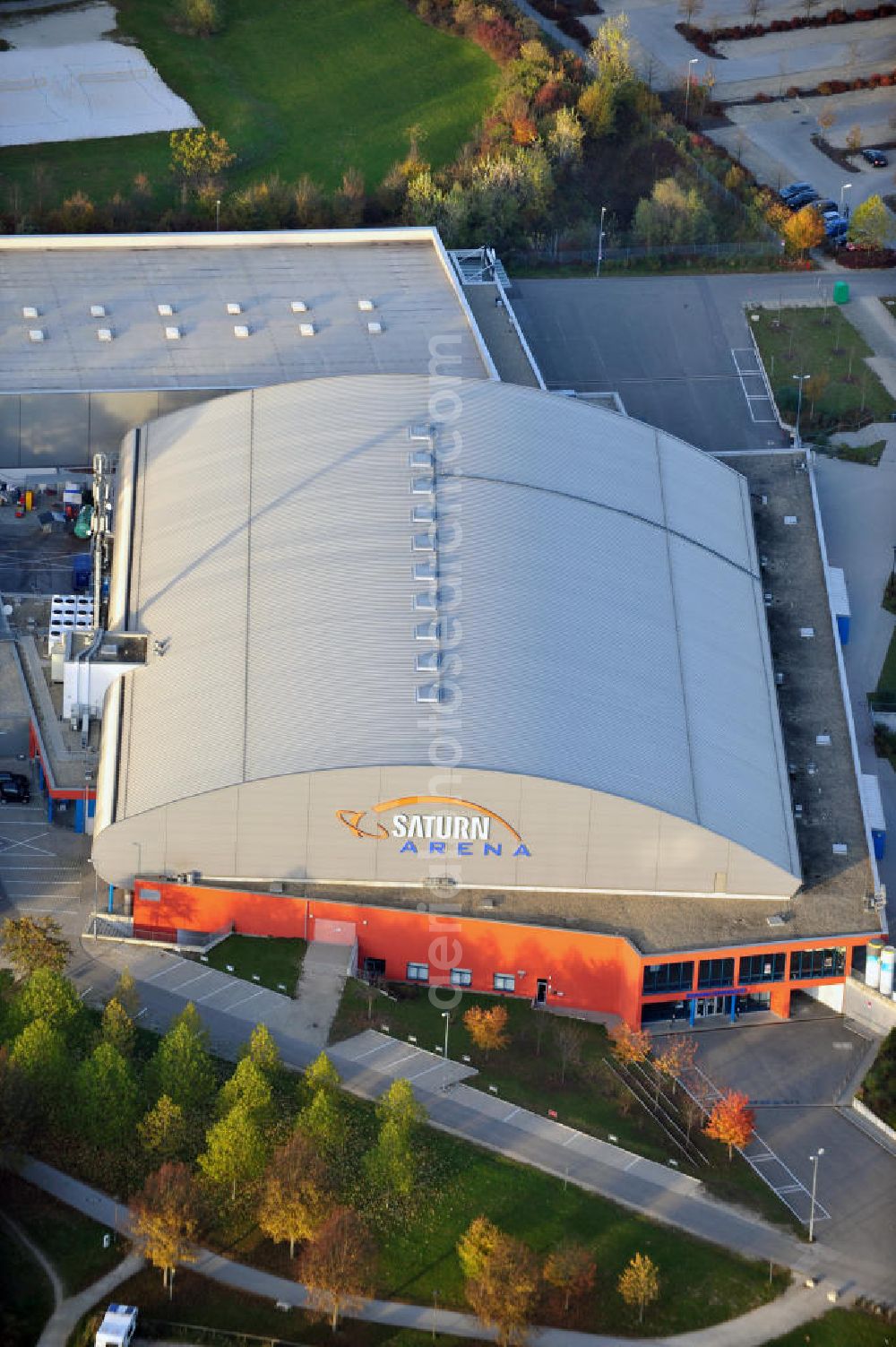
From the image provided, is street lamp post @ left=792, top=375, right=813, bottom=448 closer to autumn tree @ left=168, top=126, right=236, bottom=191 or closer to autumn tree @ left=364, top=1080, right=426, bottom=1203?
autumn tree @ left=168, top=126, right=236, bottom=191

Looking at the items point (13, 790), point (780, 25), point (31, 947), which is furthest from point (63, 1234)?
point (780, 25)

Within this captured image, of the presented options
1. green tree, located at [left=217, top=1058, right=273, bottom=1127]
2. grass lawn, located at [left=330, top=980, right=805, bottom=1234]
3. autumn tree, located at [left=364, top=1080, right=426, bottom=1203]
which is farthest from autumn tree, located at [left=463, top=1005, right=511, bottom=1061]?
green tree, located at [left=217, top=1058, right=273, bottom=1127]

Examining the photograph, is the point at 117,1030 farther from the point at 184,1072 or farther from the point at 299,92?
the point at 299,92

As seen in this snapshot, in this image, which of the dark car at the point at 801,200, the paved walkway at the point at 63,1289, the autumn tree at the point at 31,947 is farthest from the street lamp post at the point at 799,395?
the paved walkway at the point at 63,1289

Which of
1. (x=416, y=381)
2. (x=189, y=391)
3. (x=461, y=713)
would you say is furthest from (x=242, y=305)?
(x=461, y=713)

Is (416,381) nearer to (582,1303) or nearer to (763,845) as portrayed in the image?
(763,845)

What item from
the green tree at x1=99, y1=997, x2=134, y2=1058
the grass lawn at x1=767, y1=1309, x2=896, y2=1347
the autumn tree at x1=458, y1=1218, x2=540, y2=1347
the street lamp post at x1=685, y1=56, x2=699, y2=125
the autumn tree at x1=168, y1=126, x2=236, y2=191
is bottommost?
the grass lawn at x1=767, y1=1309, x2=896, y2=1347
